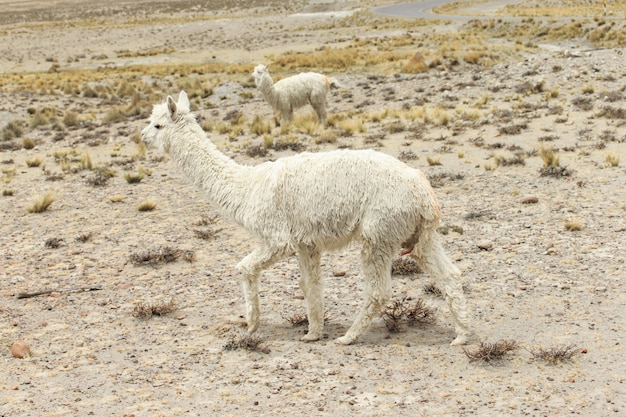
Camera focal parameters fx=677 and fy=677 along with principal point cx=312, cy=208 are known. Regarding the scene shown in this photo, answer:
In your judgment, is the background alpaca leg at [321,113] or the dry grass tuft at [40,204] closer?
the dry grass tuft at [40,204]

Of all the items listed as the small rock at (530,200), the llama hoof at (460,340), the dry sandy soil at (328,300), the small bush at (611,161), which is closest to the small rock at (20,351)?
the dry sandy soil at (328,300)

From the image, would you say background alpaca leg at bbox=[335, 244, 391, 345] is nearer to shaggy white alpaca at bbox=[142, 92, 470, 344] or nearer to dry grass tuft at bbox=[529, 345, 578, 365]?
shaggy white alpaca at bbox=[142, 92, 470, 344]

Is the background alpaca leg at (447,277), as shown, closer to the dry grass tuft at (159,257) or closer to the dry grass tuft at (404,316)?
the dry grass tuft at (404,316)

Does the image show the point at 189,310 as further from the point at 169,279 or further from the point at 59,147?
the point at 59,147

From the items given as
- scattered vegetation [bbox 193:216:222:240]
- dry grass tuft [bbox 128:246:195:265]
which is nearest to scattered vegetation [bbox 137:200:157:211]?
scattered vegetation [bbox 193:216:222:240]

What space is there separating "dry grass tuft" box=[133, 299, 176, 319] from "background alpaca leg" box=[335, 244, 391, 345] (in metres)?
2.13

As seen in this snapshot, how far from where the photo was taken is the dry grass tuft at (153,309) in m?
6.91

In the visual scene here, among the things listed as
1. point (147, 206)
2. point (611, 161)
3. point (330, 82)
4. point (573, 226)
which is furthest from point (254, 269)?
point (330, 82)

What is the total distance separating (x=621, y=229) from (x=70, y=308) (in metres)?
6.66

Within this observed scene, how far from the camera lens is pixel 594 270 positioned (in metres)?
7.30

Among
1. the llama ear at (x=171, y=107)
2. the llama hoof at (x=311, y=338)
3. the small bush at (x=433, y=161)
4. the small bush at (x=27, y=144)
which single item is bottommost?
the small bush at (x=433, y=161)

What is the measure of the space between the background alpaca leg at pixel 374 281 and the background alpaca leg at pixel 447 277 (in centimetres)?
34

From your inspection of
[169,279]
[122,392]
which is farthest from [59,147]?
[122,392]

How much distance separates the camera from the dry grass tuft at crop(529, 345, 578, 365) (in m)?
5.36
